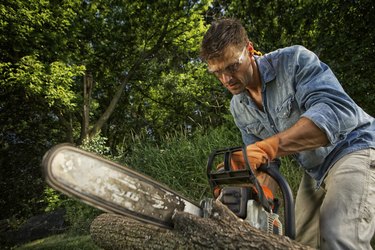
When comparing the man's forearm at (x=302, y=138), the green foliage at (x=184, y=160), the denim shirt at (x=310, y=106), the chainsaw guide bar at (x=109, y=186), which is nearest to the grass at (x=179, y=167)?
the green foliage at (x=184, y=160)

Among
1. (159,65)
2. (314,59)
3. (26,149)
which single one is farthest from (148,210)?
(159,65)

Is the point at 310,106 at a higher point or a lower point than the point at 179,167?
higher

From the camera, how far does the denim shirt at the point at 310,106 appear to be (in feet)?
4.67

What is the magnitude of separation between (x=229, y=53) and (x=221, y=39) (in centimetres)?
8

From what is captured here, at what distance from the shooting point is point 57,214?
23.5 ft

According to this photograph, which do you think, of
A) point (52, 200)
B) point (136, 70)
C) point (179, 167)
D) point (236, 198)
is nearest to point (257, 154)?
point (236, 198)

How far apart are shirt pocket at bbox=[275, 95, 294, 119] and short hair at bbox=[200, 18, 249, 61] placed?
1.19ft

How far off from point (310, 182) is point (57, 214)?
640 cm

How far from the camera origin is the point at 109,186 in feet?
3.89

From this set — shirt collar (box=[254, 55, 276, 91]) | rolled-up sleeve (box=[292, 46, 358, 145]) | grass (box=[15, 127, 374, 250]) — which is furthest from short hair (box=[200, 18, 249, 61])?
grass (box=[15, 127, 374, 250])

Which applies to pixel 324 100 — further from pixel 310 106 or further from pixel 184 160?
pixel 184 160

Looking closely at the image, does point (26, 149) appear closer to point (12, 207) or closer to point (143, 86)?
→ point (12, 207)

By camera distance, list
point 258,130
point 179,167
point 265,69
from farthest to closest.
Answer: point 179,167 < point 258,130 < point 265,69

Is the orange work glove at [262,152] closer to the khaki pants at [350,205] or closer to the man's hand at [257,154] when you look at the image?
the man's hand at [257,154]
